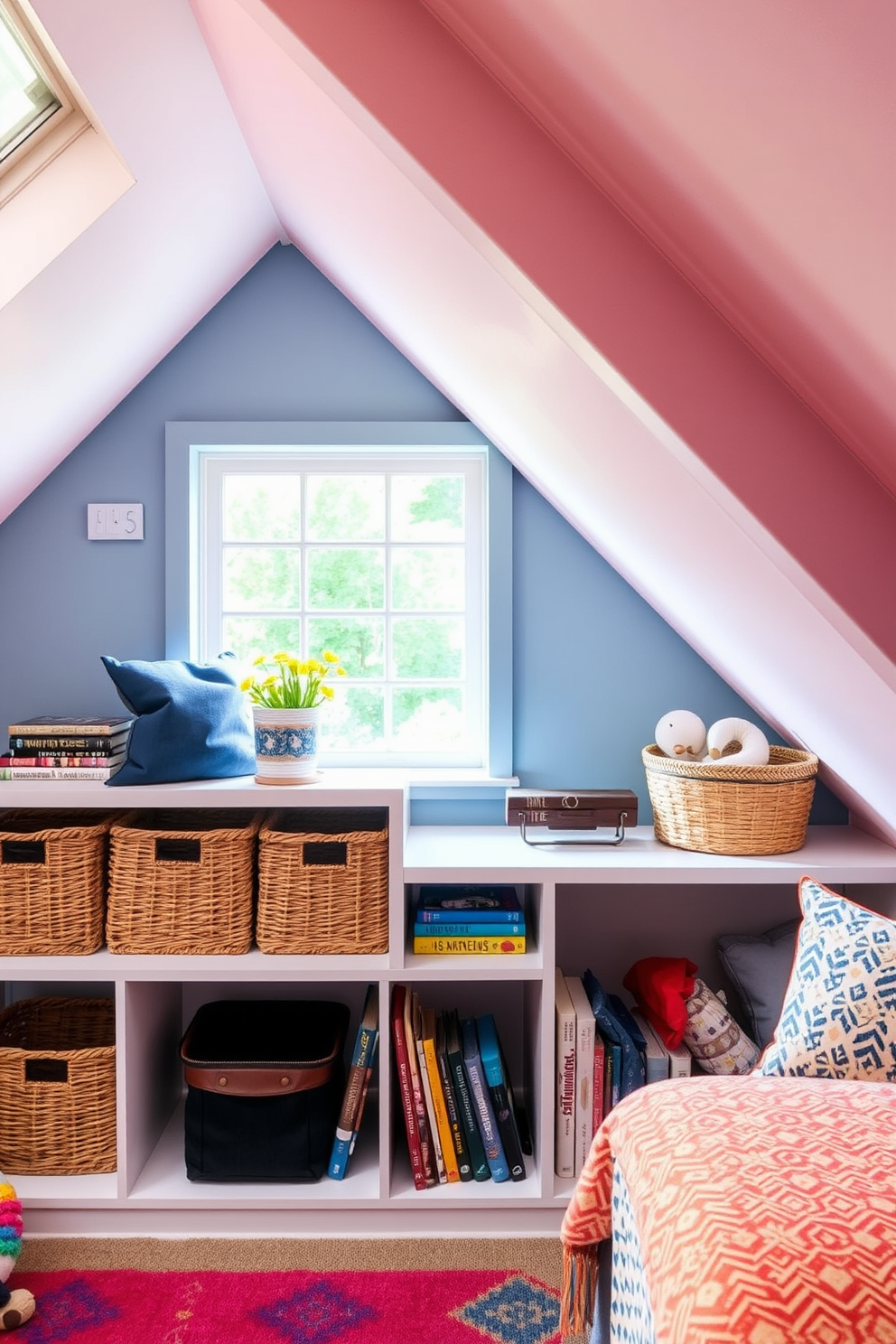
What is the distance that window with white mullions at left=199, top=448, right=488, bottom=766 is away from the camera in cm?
258

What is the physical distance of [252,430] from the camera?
2430 mm

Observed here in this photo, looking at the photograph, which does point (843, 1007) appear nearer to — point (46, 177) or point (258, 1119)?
point (258, 1119)

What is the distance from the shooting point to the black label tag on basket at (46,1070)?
2.02 meters

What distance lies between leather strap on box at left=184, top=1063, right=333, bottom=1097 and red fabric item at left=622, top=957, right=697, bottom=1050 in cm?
79

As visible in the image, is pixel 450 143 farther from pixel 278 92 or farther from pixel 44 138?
pixel 44 138

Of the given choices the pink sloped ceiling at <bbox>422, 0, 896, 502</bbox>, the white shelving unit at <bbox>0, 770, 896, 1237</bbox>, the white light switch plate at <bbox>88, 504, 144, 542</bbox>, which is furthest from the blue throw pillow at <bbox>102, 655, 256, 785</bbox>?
the pink sloped ceiling at <bbox>422, 0, 896, 502</bbox>

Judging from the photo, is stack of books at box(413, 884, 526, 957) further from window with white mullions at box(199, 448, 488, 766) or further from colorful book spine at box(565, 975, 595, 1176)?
window with white mullions at box(199, 448, 488, 766)

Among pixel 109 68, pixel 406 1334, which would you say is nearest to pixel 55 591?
pixel 109 68

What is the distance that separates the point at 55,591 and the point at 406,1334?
1902mm

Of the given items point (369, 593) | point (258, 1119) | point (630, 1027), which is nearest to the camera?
point (258, 1119)

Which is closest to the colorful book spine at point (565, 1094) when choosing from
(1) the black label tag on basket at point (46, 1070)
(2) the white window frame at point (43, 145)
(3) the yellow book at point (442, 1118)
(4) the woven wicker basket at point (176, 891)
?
(3) the yellow book at point (442, 1118)

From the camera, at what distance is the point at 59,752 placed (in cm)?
204

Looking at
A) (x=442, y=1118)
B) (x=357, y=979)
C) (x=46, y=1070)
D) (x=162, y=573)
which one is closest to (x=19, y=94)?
(x=162, y=573)

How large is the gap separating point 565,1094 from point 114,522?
5.95 ft
